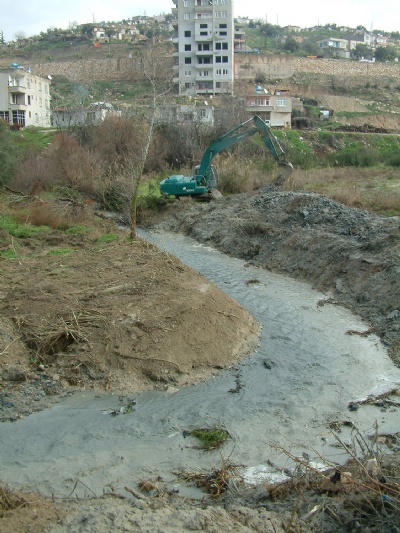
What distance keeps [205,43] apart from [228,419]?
83.0 metres

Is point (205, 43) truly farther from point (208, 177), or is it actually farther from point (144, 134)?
point (208, 177)

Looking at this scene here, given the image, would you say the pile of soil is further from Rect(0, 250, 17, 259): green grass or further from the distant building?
the distant building

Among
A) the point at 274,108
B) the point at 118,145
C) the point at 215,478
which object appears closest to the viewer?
the point at 215,478

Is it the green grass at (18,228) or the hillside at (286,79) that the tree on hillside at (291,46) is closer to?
the hillside at (286,79)

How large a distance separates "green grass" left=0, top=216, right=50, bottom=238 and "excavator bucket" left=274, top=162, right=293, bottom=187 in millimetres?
12333

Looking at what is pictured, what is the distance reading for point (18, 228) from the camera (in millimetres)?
21594

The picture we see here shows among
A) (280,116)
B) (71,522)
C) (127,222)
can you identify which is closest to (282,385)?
(71,522)

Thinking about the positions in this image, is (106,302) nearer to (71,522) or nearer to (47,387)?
(47,387)

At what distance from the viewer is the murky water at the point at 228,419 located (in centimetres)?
873

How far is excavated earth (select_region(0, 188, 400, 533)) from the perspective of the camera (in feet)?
23.2

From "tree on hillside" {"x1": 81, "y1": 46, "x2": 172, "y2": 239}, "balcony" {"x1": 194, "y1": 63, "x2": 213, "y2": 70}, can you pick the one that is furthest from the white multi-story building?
"tree on hillside" {"x1": 81, "y1": 46, "x2": 172, "y2": 239}

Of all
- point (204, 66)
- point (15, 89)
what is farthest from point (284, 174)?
point (204, 66)

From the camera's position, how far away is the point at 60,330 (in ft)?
39.4

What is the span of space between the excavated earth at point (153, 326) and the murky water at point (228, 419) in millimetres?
425
